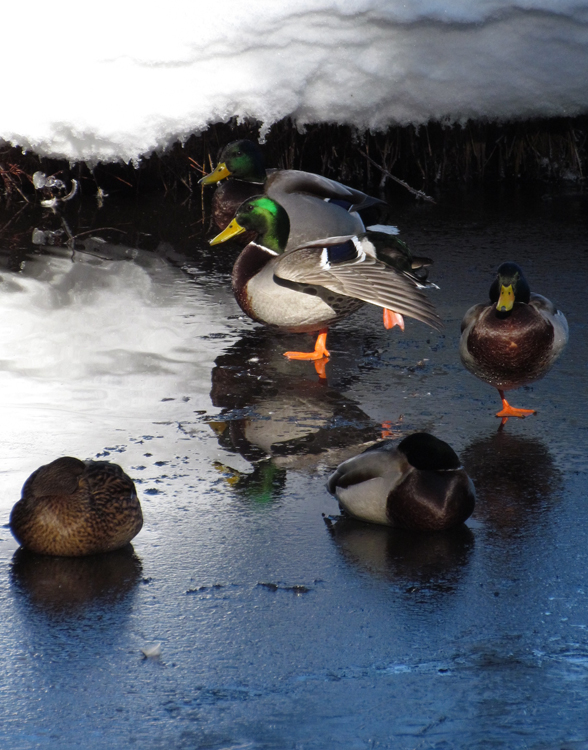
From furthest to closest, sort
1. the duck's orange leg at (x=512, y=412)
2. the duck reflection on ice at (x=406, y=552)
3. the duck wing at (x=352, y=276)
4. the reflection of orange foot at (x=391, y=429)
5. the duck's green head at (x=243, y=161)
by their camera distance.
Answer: the duck's green head at (x=243, y=161) → the duck wing at (x=352, y=276) → the duck's orange leg at (x=512, y=412) → the reflection of orange foot at (x=391, y=429) → the duck reflection on ice at (x=406, y=552)

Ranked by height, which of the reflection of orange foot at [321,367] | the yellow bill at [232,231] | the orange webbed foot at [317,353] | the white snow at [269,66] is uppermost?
the white snow at [269,66]

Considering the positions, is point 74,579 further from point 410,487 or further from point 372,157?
point 372,157

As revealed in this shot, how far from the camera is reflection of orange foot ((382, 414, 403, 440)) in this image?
3977mm

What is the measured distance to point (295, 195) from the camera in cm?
598

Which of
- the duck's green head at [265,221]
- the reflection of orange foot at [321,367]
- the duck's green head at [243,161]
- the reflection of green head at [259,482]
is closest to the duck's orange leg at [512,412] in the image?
the reflection of orange foot at [321,367]

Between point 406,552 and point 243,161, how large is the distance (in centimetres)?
398

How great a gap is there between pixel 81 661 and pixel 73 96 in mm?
5952

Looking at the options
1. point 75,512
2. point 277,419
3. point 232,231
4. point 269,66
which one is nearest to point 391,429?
point 277,419

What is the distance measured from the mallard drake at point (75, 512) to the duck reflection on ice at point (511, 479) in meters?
1.21

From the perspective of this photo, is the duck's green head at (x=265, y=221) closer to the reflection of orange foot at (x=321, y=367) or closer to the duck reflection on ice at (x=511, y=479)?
the reflection of orange foot at (x=321, y=367)

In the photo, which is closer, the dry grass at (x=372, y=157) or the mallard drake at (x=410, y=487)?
the mallard drake at (x=410, y=487)

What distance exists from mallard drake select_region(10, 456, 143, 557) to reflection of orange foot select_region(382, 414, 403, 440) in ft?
4.07

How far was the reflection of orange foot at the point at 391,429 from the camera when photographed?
3.98 metres

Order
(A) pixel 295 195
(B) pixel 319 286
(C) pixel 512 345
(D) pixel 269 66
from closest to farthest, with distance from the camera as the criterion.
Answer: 1. (C) pixel 512 345
2. (B) pixel 319 286
3. (A) pixel 295 195
4. (D) pixel 269 66
